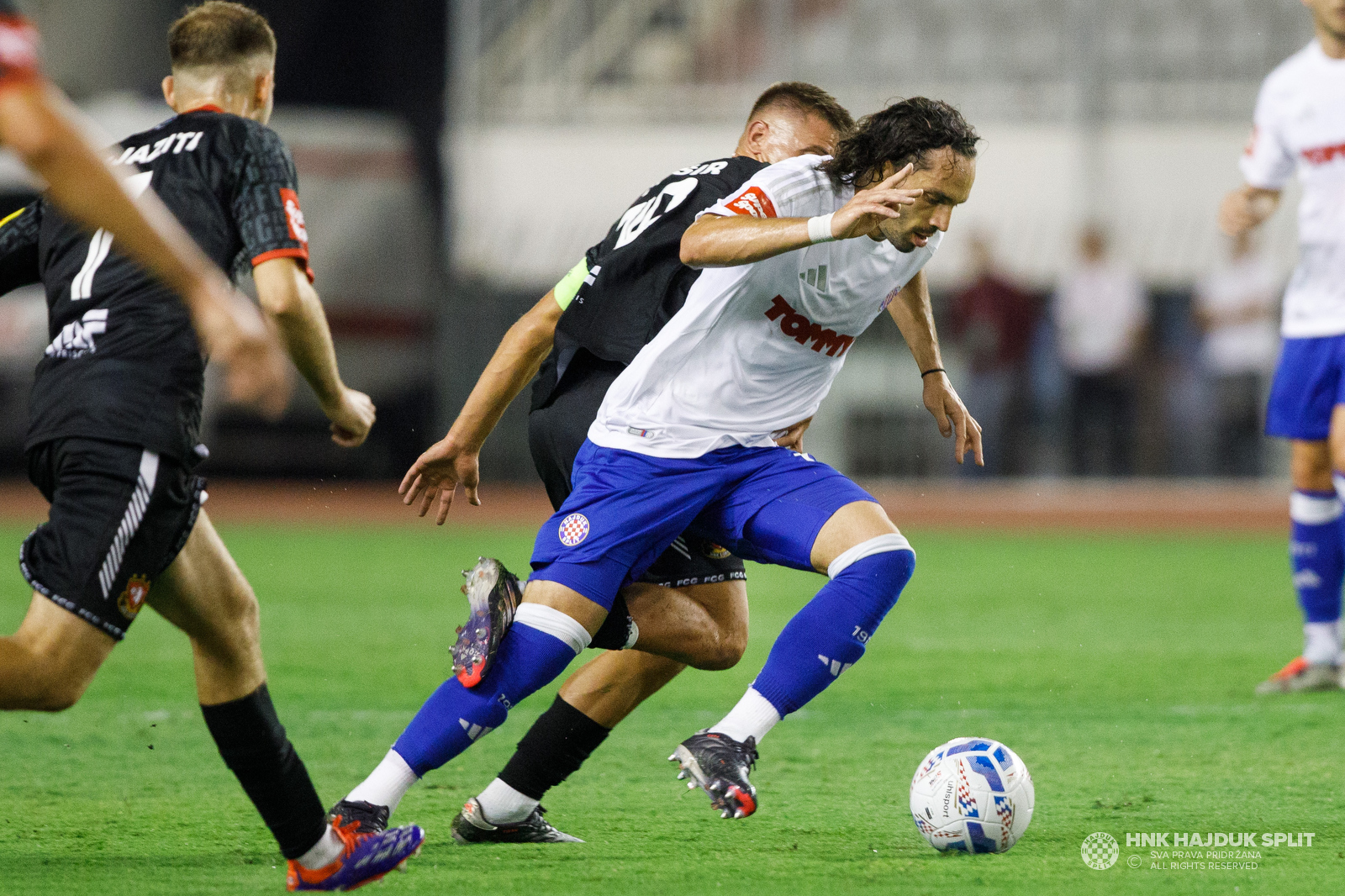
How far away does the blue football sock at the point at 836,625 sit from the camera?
3982 mm

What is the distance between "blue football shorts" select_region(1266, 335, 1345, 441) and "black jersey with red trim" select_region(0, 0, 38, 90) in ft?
16.3

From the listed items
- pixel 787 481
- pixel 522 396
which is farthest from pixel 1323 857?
pixel 522 396

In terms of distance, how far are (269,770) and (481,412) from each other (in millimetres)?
1152

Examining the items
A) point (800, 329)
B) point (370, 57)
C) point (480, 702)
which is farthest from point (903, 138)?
point (370, 57)

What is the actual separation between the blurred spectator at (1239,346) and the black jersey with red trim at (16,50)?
41.7ft

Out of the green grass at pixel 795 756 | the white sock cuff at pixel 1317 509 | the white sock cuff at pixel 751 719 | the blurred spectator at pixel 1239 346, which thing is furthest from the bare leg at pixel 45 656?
the blurred spectator at pixel 1239 346

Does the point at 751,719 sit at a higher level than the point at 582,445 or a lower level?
lower

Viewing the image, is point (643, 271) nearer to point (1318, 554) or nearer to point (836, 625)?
point (836, 625)

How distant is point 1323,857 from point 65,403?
9.91 ft

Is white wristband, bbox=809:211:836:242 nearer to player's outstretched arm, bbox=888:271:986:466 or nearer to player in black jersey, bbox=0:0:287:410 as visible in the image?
player's outstretched arm, bbox=888:271:986:466

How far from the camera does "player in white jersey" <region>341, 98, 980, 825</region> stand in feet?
13.0

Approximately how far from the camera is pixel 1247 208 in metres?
6.50

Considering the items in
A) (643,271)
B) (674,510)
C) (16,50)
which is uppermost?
(16,50)

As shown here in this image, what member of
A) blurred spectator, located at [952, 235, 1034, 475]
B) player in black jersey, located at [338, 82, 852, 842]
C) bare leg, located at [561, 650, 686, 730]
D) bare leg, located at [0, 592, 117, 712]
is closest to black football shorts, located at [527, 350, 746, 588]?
player in black jersey, located at [338, 82, 852, 842]
